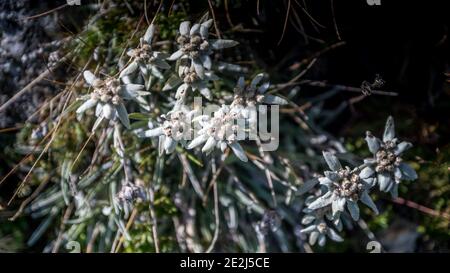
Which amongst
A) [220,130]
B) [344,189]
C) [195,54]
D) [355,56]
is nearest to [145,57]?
[195,54]

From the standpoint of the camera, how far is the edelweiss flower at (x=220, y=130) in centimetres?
154

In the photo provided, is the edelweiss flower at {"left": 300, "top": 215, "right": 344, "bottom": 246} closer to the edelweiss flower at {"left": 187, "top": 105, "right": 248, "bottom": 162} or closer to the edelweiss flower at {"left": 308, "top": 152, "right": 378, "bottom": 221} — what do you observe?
the edelweiss flower at {"left": 308, "top": 152, "right": 378, "bottom": 221}

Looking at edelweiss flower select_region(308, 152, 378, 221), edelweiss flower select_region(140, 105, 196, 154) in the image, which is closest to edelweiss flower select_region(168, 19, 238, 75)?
edelweiss flower select_region(140, 105, 196, 154)

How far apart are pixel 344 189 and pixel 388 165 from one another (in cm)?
16

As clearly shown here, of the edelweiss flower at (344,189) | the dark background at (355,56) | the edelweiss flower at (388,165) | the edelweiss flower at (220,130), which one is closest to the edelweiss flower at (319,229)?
the edelweiss flower at (344,189)

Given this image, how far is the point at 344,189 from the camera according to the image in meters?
1.56

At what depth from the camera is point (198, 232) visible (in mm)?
2139

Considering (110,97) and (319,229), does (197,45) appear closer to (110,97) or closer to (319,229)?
(110,97)

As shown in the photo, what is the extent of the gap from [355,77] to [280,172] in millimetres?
566

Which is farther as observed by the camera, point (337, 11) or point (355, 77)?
point (355, 77)
